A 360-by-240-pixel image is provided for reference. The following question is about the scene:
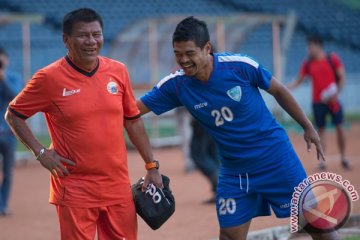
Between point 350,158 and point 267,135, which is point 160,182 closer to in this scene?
point 267,135


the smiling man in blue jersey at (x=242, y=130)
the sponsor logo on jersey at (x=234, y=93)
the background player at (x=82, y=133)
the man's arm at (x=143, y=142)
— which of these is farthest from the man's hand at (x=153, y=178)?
the sponsor logo on jersey at (x=234, y=93)

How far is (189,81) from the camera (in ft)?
20.3

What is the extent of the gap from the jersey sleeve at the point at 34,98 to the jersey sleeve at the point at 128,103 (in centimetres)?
57

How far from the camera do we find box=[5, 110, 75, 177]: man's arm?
18.0 feet

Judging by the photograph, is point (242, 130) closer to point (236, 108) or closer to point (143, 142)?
point (236, 108)

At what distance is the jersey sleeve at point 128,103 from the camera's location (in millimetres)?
5793

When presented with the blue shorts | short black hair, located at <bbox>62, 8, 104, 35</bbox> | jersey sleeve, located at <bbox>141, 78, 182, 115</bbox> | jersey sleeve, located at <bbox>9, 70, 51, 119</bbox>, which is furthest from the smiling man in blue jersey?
jersey sleeve, located at <bbox>9, 70, 51, 119</bbox>

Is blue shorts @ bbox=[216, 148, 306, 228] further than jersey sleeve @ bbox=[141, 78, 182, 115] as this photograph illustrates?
No

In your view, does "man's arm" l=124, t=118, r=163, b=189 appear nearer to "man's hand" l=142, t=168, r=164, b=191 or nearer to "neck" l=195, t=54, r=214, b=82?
"man's hand" l=142, t=168, r=164, b=191

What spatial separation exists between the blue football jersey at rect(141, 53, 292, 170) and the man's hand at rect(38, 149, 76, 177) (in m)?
1.18

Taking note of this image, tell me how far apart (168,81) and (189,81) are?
20 cm

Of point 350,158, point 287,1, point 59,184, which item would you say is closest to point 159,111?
A: point 59,184

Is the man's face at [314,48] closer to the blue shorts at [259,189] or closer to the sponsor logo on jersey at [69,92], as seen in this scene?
the blue shorts at [259,189]

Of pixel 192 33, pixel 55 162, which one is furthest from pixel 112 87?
pixel 192 33
